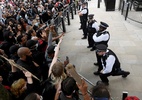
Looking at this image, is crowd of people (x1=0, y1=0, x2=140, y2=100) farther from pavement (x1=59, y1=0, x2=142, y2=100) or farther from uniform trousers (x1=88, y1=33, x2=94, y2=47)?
uniform trousers (x1=88, y1=33, x2=94, y2=47)

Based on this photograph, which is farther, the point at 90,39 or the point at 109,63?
the point at 90,39

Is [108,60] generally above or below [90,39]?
above

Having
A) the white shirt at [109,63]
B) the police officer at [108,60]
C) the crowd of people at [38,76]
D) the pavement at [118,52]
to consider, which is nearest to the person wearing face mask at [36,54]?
the crowd of people at [38,76]

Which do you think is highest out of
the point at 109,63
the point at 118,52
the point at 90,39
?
the point at 109,63

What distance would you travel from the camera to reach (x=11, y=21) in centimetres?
795

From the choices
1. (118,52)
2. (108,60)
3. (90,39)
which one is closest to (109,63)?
(108,60)

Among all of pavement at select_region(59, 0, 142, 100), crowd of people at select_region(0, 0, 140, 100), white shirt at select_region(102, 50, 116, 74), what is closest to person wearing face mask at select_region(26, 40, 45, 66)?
crowd of people at select_region(0, 0, 140, 100)

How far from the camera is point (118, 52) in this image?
705 centimetres

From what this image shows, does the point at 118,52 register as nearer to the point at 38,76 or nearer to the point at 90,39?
the point at 90,39

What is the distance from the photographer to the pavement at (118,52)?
5.05m

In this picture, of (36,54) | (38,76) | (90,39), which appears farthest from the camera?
(90,39)

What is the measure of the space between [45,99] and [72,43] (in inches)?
221

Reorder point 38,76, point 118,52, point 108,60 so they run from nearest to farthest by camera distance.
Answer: point 38,76 < point 108,60 < point 118,52

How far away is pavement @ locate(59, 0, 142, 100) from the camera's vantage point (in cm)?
505
